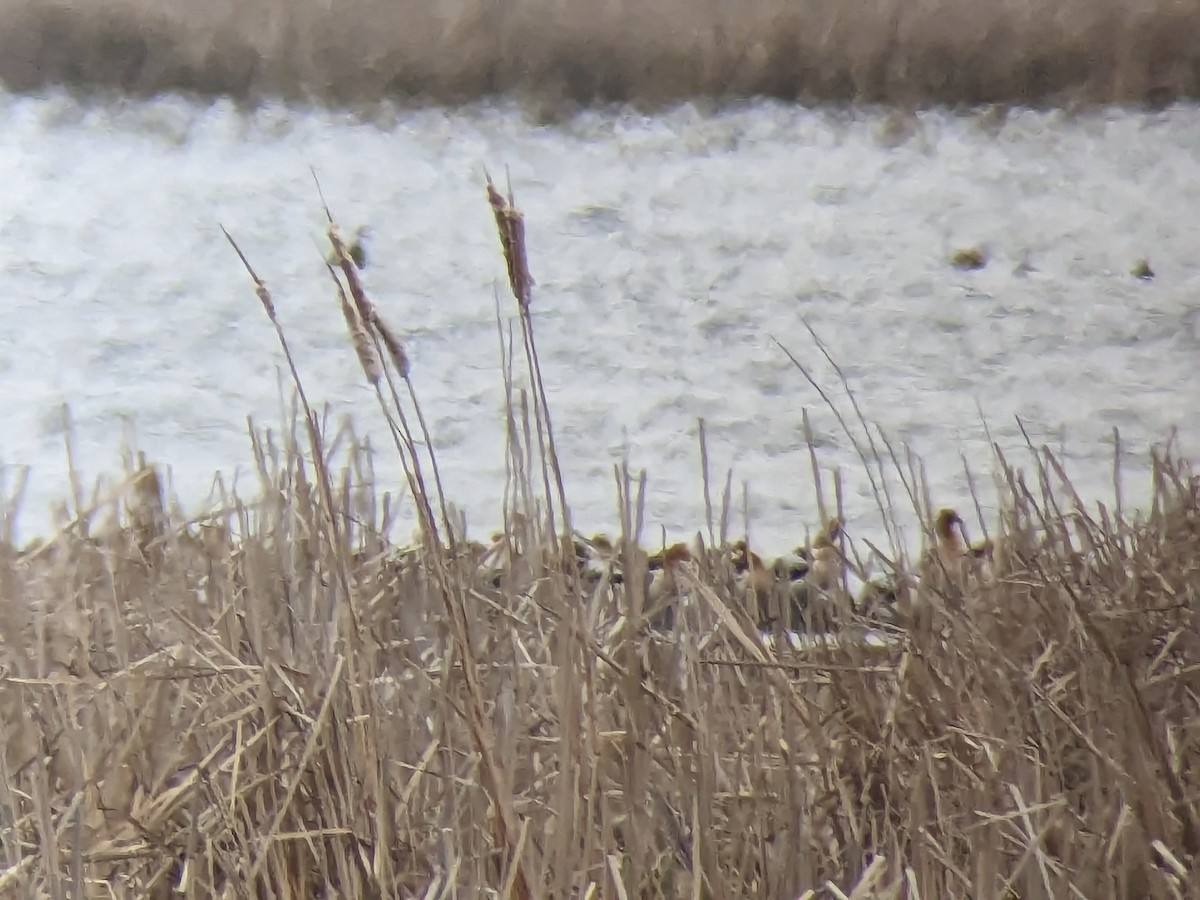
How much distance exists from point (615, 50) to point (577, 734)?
2.71 feet

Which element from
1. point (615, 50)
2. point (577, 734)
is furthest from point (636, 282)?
A: point (577, 734)

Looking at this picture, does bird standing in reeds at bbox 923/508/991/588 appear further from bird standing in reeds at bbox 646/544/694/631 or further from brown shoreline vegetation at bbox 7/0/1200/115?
brown shoreline vegetation at bbox 7/0/1200/115

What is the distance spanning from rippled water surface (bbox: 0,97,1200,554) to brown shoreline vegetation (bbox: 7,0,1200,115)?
0.03 metres

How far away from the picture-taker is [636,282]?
117cm

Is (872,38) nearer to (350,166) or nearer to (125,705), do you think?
(350,166)

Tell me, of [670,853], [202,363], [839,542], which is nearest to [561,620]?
[670,853]

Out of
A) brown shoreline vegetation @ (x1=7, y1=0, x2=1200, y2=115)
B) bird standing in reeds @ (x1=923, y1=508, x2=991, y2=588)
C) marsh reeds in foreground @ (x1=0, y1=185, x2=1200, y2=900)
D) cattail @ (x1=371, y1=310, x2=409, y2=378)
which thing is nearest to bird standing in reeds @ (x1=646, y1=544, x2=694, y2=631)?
marsh reeds in foreground @ (x1=0, y1=185, x2=1200, y2=900)

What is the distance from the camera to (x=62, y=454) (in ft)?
3.79

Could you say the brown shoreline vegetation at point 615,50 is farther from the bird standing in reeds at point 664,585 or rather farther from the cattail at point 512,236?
the cattail at point 512,236

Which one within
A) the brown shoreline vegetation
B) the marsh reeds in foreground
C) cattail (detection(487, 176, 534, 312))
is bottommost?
the marsh reeds in foreground

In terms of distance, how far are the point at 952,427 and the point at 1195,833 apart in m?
0.55

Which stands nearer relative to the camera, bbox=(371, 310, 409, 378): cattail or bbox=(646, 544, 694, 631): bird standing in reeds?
bbox=(371, 310, 409, 378): cattail

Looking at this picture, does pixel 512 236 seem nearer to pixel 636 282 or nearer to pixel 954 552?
pixel 954 552

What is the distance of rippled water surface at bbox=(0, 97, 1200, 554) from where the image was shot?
42.4 inches
